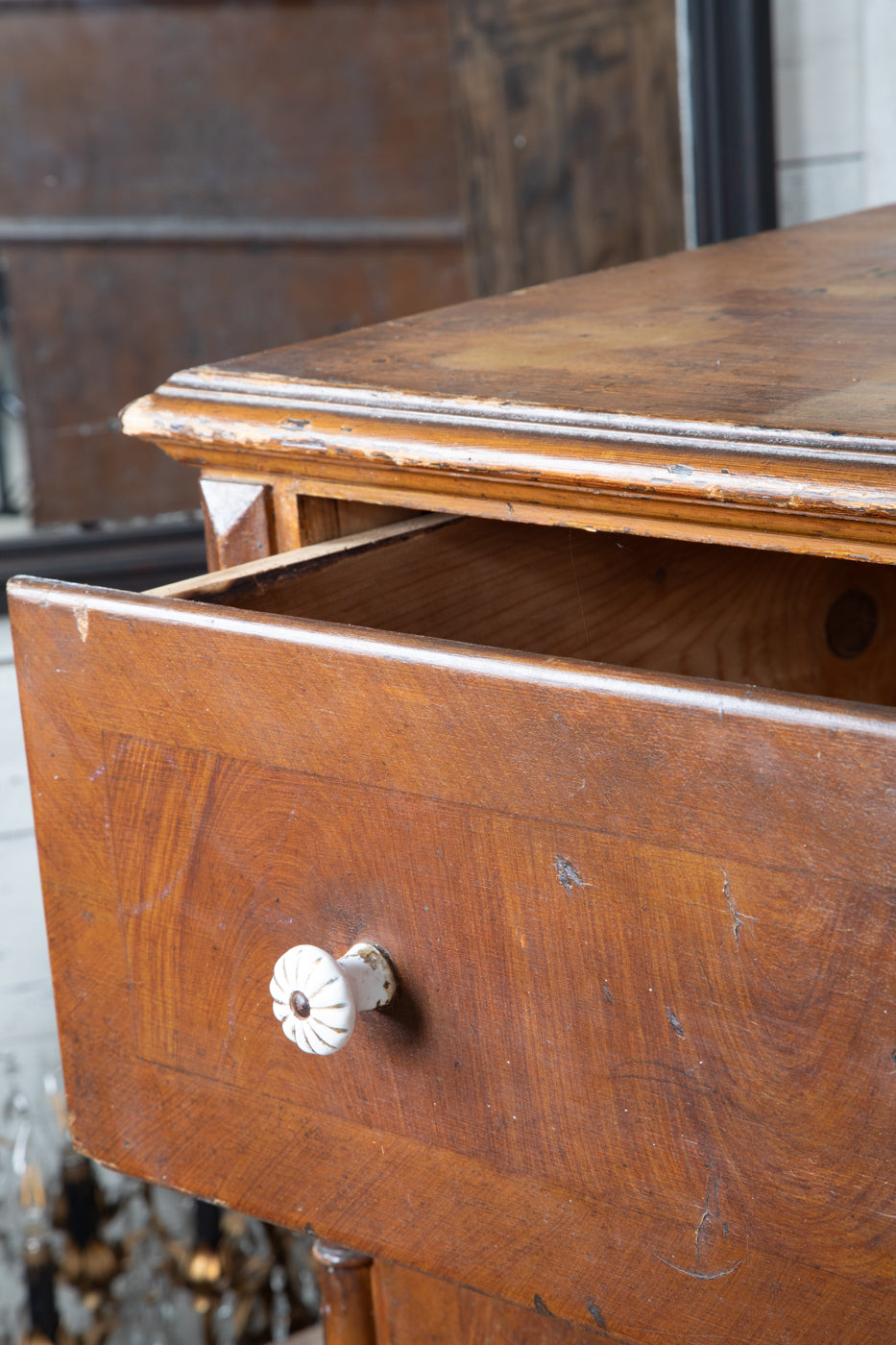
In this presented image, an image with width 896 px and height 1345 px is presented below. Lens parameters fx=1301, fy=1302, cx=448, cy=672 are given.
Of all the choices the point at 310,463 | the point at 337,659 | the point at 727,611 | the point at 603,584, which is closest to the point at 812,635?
the point at 727,611

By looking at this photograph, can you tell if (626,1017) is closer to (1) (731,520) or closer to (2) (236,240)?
(1) (731,520)

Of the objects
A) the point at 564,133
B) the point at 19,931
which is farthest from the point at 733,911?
the point at 564,133

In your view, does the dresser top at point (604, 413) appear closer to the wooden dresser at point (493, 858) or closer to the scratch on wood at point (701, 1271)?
the wooden dresser at point (493, 858)

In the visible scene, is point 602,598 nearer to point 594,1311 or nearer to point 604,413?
point 604,413

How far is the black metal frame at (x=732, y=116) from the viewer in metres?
1.46

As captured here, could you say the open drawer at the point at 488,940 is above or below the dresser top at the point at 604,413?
below

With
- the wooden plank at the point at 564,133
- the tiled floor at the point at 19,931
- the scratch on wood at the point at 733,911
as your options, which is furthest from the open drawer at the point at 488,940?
the wooden plank at the point at 564,133

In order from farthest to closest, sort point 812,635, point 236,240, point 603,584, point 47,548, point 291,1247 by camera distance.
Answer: point 236,240 → point 47,548 → point 291,1247 → point 812,635 → point 603,584

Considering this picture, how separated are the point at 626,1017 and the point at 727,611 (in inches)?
16.7

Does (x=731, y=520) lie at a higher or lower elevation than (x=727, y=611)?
higher

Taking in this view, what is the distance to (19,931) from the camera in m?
1.19

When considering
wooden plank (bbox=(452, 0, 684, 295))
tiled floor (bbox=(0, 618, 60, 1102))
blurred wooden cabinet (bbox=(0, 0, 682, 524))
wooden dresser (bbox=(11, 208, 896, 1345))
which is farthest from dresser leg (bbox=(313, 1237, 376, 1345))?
wooden plank (bbox=(452, 0, 684, 295))

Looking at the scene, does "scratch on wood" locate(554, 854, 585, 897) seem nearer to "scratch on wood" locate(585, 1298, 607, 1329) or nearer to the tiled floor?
"scratch on wood" locate(585, 1298, 607, 1329)

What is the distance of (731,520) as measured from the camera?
1.37 ft
